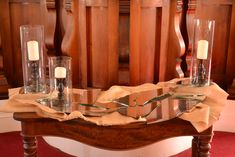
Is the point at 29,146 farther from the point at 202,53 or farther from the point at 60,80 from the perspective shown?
the point at 202,53

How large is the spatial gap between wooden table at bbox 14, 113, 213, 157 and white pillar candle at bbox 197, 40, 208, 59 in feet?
1.17

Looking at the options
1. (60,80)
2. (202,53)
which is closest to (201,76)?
(202,53)

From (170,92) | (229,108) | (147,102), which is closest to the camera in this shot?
(147,102)

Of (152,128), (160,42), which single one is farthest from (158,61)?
(152,128)

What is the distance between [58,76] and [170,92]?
18.5 inches

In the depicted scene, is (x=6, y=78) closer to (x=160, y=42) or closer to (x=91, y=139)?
(x=160, y=42)

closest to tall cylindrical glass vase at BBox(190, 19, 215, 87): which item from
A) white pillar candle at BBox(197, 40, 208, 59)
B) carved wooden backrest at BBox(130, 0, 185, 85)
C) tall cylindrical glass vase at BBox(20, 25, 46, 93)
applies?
white pillar candle at BBox(197, 40, 208, 59)

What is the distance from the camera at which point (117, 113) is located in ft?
4.21

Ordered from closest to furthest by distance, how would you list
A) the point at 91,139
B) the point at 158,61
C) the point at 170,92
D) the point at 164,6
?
the point at 91,139 → the point at 170,92 → the point at 164,6 → the point at 158,61

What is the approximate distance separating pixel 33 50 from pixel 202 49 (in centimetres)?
71

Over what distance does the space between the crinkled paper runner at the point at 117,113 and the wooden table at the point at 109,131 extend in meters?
0.02

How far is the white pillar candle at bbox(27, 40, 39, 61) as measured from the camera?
1422mm

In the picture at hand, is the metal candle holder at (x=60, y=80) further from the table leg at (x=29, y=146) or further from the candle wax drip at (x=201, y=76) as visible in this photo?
the candle wax drip at (x=201, y=76)

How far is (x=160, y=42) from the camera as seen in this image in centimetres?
202
